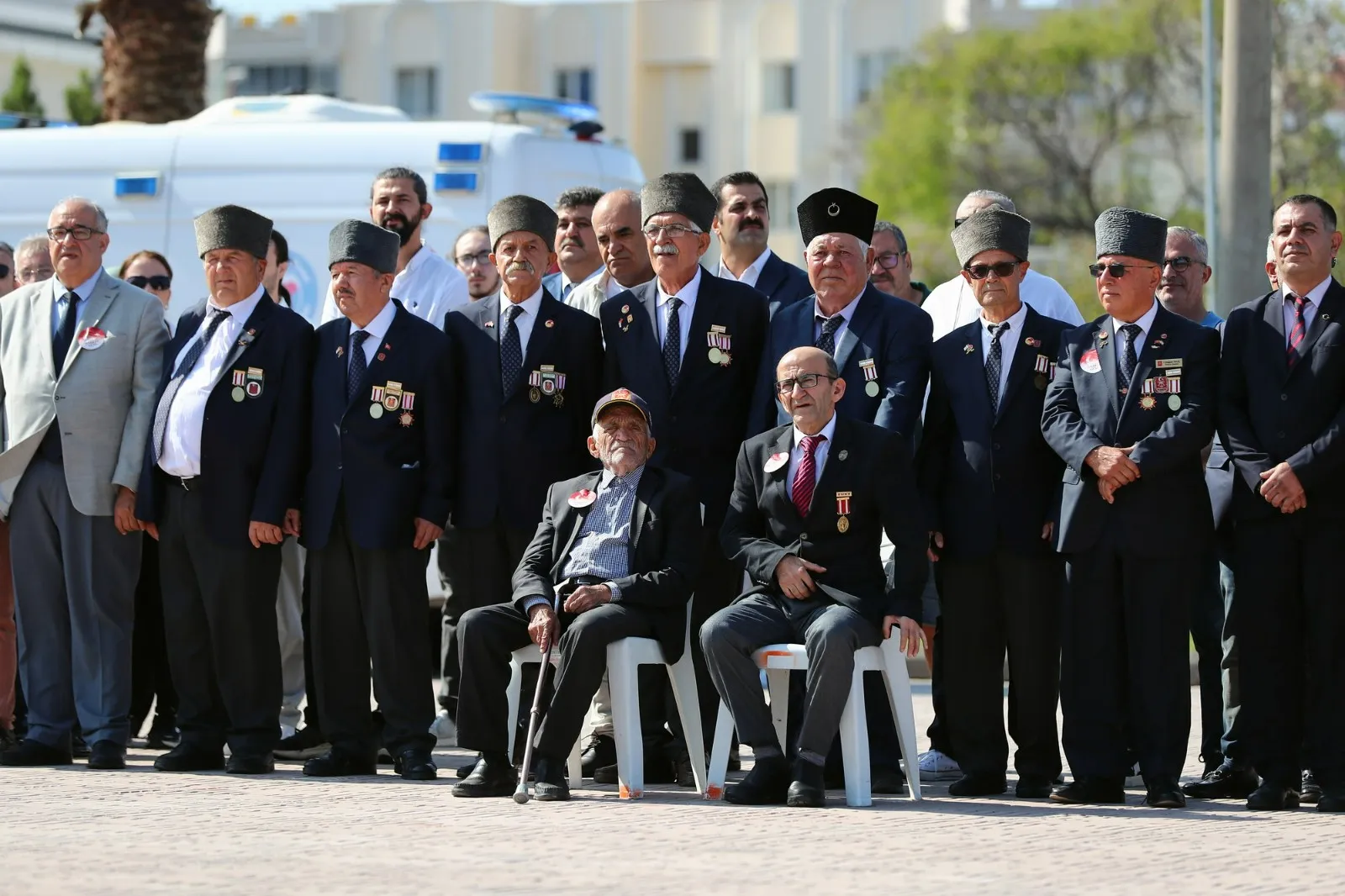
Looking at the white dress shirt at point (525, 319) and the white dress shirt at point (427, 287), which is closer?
the white dress shirt at point (525, 319)

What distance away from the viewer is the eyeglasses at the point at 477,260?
38.1 feet

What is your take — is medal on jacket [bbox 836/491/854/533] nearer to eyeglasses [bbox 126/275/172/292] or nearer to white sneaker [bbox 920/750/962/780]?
white sneaker [bbox 920/750/962/780]

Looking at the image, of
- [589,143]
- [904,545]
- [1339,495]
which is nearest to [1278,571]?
[1339,495]

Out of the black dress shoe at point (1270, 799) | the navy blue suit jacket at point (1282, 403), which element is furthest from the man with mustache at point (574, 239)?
the black dress shoe at point (1270, 799)

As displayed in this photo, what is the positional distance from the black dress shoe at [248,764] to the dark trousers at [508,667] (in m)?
1.18

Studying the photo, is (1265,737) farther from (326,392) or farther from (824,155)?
(824,155)

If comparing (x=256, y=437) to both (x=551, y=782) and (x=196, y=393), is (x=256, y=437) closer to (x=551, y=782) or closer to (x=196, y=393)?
(x=196, y=393)

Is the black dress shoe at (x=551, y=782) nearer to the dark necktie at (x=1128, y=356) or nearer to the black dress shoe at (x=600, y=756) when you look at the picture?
the black dress shoe at (x=600, y=756)

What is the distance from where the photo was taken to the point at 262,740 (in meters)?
9.77

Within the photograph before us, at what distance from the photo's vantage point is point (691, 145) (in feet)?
185

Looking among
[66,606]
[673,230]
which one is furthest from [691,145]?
[673,230]

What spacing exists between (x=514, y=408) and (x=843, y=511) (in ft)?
5.03

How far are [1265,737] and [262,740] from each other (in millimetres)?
4115

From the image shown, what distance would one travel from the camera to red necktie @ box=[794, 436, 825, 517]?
8992 millimetres
